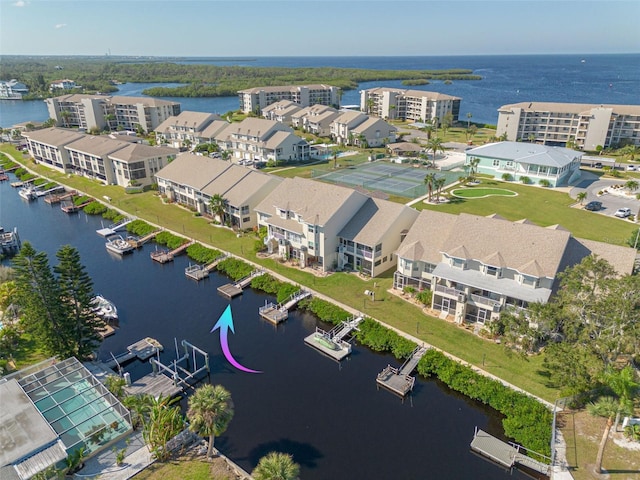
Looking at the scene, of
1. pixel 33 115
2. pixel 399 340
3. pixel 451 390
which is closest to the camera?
pixel 451 390

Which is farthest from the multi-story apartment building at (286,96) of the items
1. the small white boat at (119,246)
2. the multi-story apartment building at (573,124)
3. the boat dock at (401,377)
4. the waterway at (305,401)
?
the boat dock at (401,377)

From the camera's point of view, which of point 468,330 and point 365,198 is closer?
point 468,330

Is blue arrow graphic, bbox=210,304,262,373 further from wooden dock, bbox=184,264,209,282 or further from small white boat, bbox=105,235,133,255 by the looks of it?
small white boat, bbox=105,235,133,255

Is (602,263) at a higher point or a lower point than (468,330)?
higher

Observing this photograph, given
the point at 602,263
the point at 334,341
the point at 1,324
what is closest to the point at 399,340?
the point at 334,341

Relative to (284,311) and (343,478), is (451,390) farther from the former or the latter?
(284,311)

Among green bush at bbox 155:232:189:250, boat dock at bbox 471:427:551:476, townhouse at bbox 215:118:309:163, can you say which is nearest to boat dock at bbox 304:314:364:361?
boat dock at bbox 471:427:551:476

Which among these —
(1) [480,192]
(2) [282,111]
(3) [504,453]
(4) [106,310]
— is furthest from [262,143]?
(3) [504,453]

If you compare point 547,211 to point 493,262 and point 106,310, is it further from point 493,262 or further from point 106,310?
point 106,310

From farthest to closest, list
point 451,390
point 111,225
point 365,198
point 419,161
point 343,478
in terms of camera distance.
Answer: point 419,161 < point 111,225 < point 365,198 < point 451,390 < point 343,478
